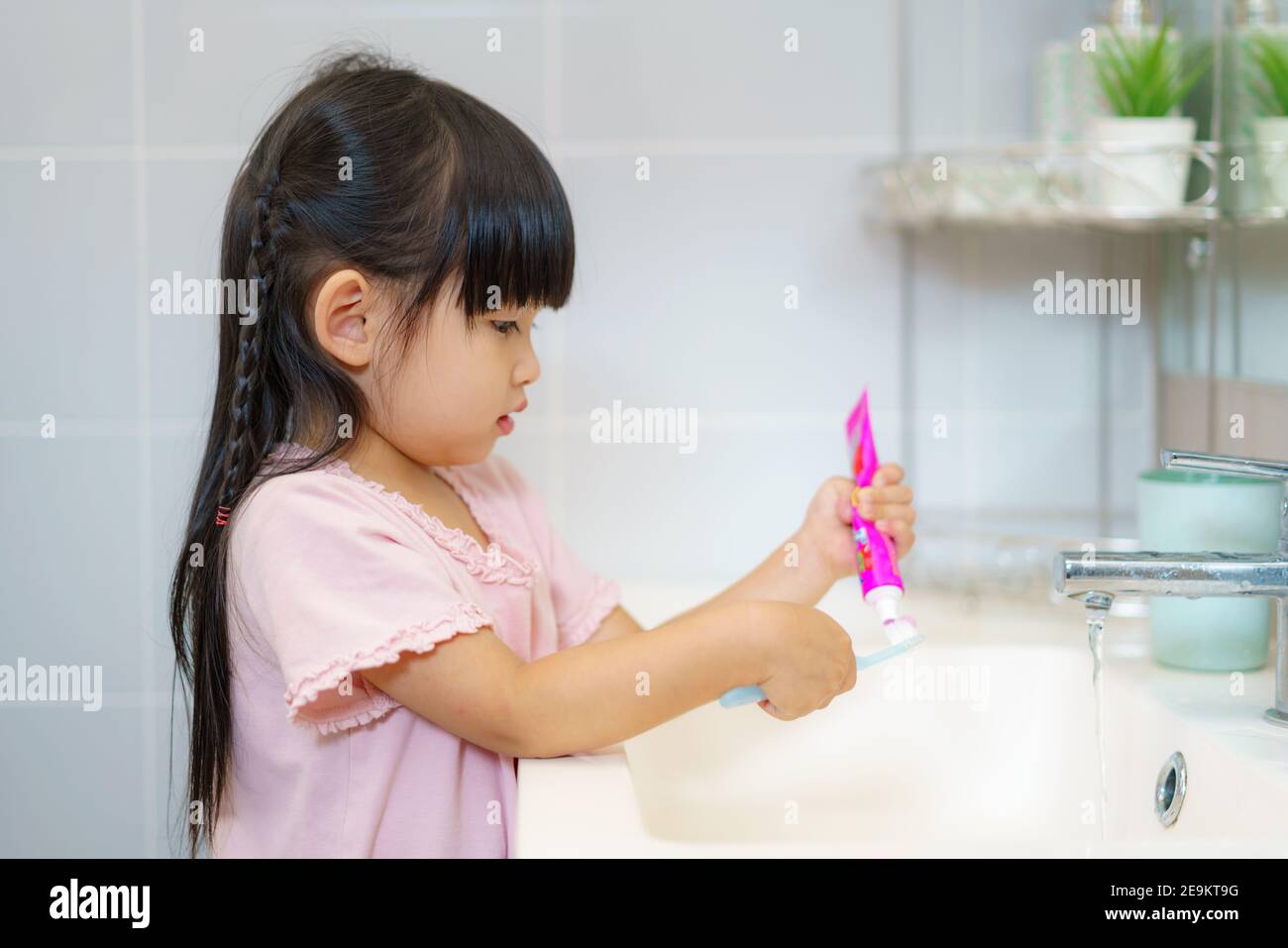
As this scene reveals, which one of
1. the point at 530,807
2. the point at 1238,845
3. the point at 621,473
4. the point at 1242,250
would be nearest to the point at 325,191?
the point at 530,807

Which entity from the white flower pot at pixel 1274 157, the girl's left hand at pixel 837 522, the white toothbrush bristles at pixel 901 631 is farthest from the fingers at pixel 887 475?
the white flower pot at pixel 1274 157

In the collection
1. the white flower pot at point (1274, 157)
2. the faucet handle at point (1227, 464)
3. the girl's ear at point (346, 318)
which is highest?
the white flower pot at point (1274, 157)

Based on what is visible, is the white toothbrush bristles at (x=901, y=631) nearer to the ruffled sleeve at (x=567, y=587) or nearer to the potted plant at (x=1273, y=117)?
the ruffled sleeve at (x=567, y=587)

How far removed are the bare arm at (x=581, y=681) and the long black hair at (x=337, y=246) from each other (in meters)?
0.18

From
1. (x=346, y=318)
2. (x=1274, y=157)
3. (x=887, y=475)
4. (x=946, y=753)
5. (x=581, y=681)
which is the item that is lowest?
(x=946, y=753)

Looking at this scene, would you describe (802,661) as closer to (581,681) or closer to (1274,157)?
(581,681)

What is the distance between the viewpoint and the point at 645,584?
51.2 inches

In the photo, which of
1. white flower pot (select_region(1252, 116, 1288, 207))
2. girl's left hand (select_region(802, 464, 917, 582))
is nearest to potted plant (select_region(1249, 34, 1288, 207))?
white flower pot (select_region(1252, 116, 1288, 207))

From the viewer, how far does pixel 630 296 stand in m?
1.34

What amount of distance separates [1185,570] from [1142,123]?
51 centimetres

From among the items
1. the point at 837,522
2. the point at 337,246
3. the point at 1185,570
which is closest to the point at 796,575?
the point at 837,522

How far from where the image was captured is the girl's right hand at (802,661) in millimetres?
810

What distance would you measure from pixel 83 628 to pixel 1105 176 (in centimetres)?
108
